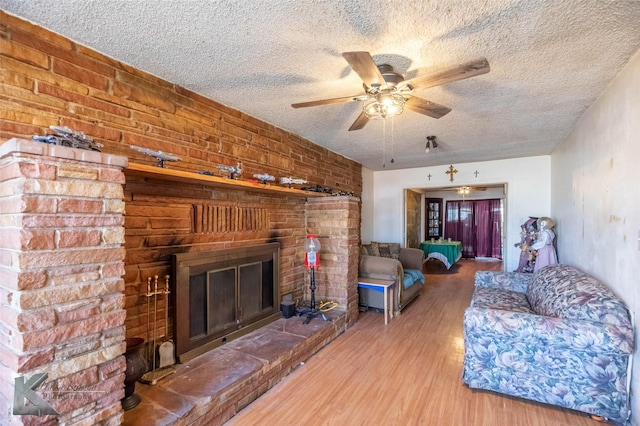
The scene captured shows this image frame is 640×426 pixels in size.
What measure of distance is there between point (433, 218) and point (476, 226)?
4.76ft

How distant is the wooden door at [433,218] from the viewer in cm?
961

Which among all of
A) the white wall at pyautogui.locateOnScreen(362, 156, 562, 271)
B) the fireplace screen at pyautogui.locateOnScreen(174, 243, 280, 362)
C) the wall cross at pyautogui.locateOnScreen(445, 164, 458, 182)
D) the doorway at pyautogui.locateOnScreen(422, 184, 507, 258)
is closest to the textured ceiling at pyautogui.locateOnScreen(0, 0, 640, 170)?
the fireplace screen at pyautogui.locateOnScreen(174, 243, 280, 362)

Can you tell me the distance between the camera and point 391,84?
196cm

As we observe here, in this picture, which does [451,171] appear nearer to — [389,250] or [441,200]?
[389,250]

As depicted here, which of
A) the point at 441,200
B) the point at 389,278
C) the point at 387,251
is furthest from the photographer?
the point at 441,200

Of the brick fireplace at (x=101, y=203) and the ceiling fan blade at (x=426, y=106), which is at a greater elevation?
the ceiling fan blade at (x=426, y=106)

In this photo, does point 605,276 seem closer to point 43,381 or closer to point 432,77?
point 432,77

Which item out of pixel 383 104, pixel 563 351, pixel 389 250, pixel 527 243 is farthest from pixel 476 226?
pixel 383 104

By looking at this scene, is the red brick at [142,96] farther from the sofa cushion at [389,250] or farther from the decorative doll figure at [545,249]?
the decorative doll figure at [545,249]

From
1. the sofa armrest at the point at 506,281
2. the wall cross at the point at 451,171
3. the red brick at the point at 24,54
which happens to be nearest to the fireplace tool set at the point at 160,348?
the red brick at the point at 24,54

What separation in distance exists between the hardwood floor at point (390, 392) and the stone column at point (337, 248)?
450 mm

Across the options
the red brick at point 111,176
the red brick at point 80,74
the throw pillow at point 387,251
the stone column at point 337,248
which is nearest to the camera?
the red brick at point 111,176

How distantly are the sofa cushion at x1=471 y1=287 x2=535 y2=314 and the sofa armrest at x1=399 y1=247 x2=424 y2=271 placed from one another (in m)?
1.57

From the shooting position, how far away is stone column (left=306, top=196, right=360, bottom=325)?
362 centimetres
